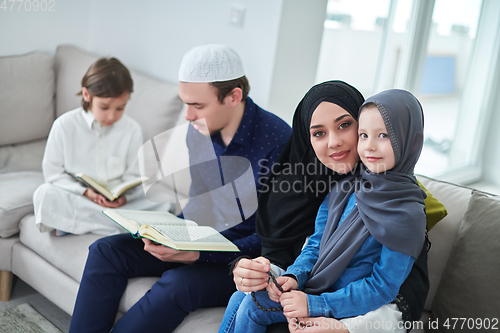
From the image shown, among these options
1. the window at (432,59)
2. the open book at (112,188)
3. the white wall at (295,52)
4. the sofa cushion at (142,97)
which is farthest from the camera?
the window at (432,59)

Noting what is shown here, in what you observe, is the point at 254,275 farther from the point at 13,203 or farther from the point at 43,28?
the point at 43,28

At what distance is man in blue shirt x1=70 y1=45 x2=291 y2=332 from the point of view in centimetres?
135

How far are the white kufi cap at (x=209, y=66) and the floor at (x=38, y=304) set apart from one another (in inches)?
44.2

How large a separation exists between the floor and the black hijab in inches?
38.3

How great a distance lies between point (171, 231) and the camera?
1.34 meters

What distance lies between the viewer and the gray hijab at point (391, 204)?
100cm

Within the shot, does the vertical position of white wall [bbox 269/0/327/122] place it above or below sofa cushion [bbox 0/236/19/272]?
above

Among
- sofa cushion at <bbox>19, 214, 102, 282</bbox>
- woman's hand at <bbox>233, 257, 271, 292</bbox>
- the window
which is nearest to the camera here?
woman's hand at <bbox>233, 257, 271, 292</bbox>

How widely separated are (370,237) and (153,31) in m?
1.94

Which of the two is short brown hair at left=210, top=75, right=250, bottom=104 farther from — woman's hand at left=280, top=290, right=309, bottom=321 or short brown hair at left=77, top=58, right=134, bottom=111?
woman's hand at left=280, top=290, right=309, bottom=321

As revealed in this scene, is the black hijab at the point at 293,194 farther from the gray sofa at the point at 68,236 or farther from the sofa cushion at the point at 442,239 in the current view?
the sofa cushion at the point at 442,239

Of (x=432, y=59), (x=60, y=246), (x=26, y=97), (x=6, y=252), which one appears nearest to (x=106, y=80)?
(x=26, y=97)

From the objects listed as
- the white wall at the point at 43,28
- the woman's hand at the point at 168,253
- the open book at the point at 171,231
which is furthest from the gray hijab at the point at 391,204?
the white wall at the point at 43,28

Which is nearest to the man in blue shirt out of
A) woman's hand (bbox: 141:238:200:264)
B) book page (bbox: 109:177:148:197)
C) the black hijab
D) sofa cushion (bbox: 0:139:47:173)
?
woman's hand (bbox: 141:238:200:264)
